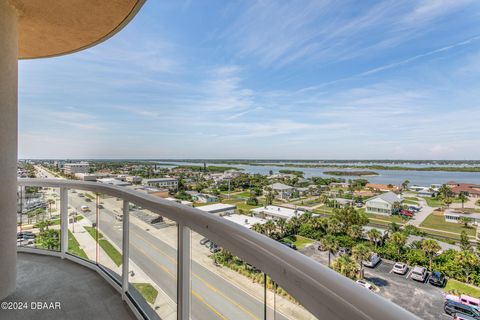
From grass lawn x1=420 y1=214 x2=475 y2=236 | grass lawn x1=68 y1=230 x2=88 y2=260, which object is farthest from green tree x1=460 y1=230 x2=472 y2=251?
grass lawn x1=68 y1=230 x2=88 y2=260

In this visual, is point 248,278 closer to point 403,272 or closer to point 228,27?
point 403,272

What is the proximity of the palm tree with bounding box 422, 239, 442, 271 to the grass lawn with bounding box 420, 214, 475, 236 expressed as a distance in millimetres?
211

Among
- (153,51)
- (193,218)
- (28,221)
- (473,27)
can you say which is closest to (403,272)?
(193,218)

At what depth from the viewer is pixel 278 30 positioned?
4.73m

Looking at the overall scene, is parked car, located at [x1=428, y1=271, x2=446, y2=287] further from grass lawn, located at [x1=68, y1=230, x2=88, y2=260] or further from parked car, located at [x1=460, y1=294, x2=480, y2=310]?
grass lawn, located at [x1=68, y1=230, x2=88, y2=260]

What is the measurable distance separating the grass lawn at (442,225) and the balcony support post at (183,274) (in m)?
2.39

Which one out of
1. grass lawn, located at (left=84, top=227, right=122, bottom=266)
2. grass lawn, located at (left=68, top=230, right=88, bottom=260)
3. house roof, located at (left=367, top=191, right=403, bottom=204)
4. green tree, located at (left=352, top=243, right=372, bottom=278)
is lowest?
grass lawn, located at (left=68, top=230, right=88, bottom=260)

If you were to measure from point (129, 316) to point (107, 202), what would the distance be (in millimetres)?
978

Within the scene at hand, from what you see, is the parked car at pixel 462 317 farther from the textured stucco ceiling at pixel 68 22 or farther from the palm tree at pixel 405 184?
the palm tree at pixel 405 184

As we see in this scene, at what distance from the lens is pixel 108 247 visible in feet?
7.25

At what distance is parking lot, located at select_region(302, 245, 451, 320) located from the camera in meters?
1.03

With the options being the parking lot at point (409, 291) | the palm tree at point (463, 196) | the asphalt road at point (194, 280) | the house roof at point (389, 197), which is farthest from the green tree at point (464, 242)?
the asphalt road at point (194, 280)

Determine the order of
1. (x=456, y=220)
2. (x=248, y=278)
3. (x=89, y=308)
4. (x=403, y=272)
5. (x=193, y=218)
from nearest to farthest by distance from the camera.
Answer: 1. (x=248, y=278)
2. (x=193, y=218)
3. (x=403, y=272)
4. (x=89, y=308)
5. (x=456, y=220)

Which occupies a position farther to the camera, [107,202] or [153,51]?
[153,51]
